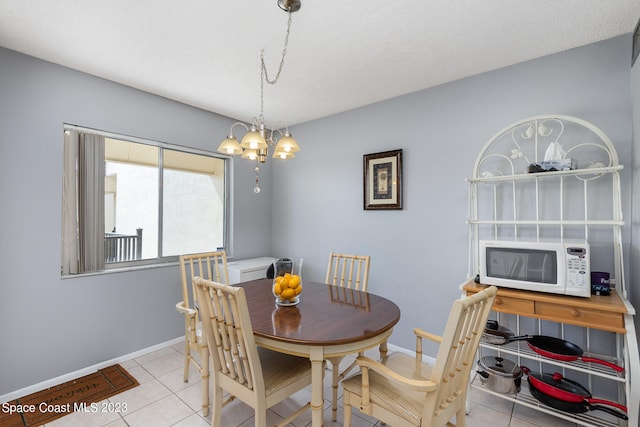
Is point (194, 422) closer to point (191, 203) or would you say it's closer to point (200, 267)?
point (200, 267)

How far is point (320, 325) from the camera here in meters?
1.61

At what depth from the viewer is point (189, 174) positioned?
3.46 meters

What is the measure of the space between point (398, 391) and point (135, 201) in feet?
9.56

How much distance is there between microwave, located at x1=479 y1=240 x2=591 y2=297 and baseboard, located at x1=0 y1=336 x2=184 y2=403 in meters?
3.07

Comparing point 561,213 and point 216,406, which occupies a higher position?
point 561,213

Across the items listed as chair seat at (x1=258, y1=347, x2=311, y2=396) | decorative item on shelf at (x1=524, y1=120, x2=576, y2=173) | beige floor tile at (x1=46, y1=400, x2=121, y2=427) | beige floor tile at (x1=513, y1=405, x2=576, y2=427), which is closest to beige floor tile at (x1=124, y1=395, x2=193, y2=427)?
beige floor tile at (x1=46, y1=400, x2=121, y2=427)

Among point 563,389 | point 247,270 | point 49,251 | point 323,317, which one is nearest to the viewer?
point 323,317

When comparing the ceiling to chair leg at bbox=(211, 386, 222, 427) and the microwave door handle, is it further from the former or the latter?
chair leg at bbox=(211, 386, 222, 427)

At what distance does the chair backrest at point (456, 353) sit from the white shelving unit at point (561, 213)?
753mm

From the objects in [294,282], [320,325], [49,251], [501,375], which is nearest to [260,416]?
[320,325]

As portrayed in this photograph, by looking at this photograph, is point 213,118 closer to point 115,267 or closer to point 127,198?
point 127,198

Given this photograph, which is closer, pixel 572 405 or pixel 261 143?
pixel 572 405

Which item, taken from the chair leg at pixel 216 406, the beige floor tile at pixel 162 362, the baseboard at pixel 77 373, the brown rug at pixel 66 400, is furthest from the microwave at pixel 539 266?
the baseboard at pixel 77 373

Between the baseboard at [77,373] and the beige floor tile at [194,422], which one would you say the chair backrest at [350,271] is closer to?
the beige floor tile at [194,422]
